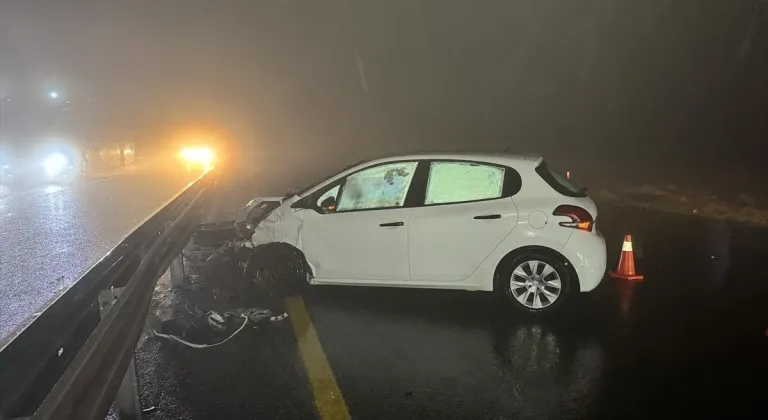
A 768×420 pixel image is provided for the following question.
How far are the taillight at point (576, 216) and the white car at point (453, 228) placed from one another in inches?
0.4

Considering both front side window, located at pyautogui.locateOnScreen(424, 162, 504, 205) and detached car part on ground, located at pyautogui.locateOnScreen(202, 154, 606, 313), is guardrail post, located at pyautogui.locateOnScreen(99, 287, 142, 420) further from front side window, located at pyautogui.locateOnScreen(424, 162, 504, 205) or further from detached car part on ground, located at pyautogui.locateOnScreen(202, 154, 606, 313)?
front side window, located at pyautogui.locateOnScreen(424, 162, 504, 205)

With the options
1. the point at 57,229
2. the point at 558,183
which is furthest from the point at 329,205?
the point at 57,229

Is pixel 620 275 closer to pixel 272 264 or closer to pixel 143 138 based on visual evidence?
pixel 272 264

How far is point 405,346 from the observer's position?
17.8 feet

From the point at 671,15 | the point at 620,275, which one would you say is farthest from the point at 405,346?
the point at 671,15

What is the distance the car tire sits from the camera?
6.17 m

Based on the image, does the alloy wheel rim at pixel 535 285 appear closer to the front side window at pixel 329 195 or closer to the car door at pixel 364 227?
the car door at pixel 364 227

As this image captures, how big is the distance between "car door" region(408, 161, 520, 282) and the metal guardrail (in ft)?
8.91

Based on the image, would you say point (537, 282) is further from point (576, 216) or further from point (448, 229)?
point (448, 229)

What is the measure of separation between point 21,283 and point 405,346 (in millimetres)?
5139

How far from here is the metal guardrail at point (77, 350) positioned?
2.60 metres

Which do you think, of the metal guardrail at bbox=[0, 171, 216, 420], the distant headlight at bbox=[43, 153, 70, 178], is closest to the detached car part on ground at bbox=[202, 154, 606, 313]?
the metal guardrail at bbox=[0, 171, 216, 420]

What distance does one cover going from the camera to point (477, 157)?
657 centimetres

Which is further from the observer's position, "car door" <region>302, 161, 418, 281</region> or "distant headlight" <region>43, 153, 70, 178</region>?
"distant headlight" <region>43, 153, 70, 178</region>
